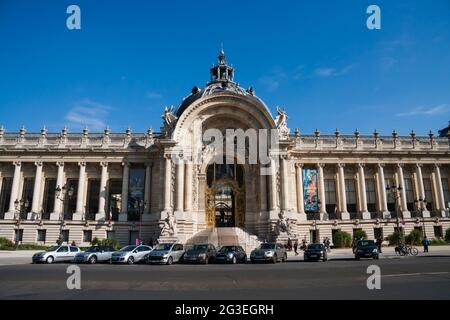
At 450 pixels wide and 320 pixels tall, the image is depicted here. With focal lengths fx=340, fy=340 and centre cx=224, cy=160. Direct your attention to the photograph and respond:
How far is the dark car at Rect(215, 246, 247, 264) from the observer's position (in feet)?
74.5

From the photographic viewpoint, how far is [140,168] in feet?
142

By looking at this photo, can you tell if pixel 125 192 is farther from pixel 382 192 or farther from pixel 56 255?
pixel 382 192

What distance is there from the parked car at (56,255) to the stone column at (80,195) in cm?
1541

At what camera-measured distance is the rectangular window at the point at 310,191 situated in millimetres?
42219

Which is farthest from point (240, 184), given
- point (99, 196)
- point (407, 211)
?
point (407, 211)

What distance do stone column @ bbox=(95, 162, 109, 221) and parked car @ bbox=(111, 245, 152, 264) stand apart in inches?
686

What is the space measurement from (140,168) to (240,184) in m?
13.0

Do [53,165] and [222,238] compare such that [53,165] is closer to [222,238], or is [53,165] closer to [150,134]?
[150,134]

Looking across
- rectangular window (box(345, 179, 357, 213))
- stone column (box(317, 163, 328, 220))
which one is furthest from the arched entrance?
rectangular window (box(345, 179, 357, 213))

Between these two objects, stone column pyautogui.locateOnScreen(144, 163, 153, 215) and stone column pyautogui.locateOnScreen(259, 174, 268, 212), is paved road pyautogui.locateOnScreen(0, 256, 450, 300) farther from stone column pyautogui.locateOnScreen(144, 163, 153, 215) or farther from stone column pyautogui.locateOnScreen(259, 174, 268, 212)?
stone column pyautogui.locateOnScreen(144, 163, 153, 215)

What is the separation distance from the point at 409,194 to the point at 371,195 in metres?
5.22
